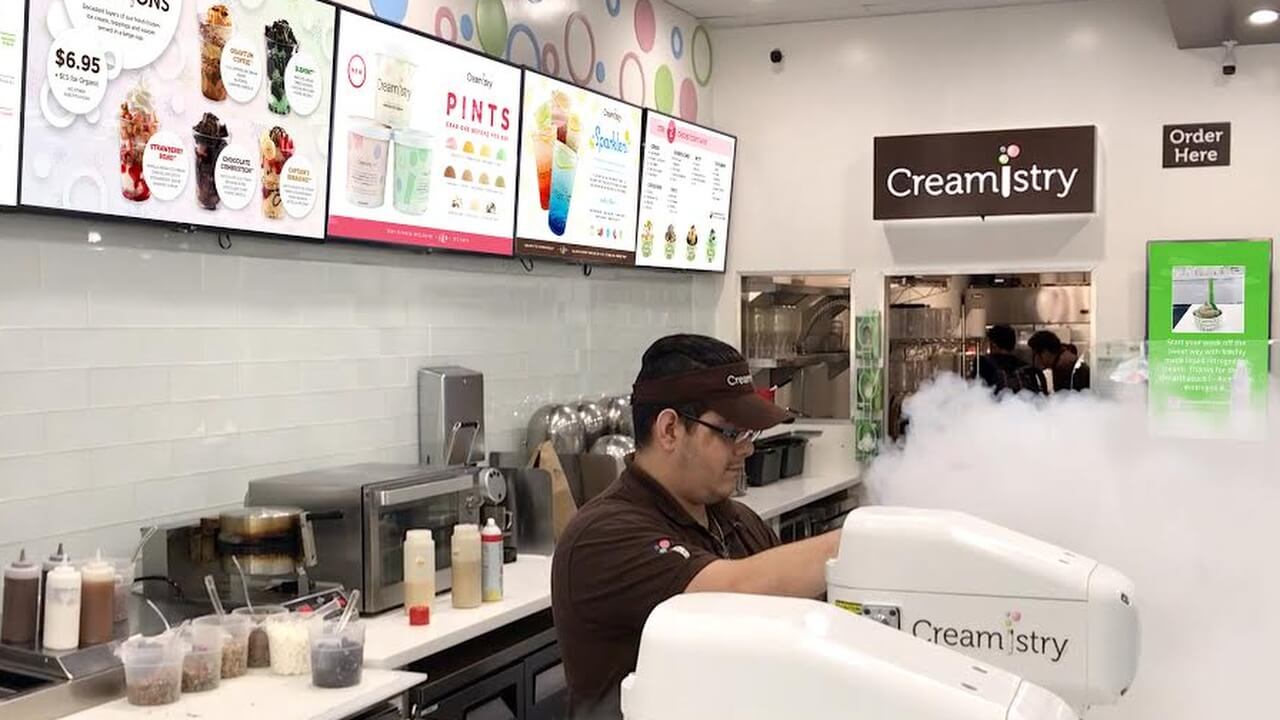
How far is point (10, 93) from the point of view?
3.17 metres

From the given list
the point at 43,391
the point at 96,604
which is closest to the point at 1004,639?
the point at 96,604

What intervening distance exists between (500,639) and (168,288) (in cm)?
144

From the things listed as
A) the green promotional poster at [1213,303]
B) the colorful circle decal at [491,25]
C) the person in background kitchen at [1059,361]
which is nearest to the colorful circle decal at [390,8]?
the colorful circle decal at [491,25]

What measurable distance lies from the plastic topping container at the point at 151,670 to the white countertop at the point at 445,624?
52 cm

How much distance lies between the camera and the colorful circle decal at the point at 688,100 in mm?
6973

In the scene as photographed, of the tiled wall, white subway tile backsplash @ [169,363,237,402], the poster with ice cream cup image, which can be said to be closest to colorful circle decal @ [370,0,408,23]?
the tiled wall

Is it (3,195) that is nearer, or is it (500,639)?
(3,195)

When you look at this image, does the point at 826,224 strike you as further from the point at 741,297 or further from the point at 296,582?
Result: the point at 296,582

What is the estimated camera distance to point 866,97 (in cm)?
704

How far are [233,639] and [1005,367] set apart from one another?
189 inches

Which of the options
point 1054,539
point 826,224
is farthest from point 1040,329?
point 1054,539

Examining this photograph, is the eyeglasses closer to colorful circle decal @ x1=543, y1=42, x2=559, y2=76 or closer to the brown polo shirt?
the brown polo shirt

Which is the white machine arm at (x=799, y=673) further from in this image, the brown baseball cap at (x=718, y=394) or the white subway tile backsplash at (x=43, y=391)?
the white subway tile backsplash at (x=43, y=391)

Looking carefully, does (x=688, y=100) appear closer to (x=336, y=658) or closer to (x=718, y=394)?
(x=336, y=658)
